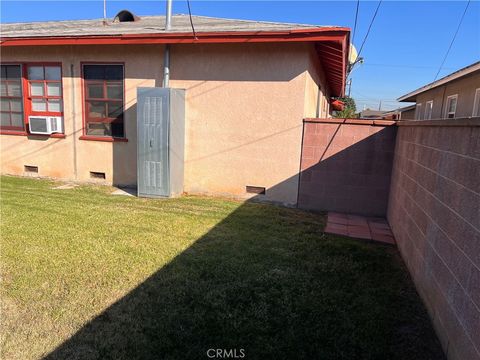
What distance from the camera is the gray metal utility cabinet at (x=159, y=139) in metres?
6.73

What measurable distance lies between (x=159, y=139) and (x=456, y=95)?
1020 centimetres

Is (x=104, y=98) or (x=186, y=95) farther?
(x=104, y=98)

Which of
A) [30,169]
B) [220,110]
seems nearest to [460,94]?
[220,110]

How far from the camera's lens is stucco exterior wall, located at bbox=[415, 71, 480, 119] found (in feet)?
32.4

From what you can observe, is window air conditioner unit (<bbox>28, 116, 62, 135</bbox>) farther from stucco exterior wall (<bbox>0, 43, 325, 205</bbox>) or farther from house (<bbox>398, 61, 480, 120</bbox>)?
house (<bbox>398, 61, 480, 120</bbox>)

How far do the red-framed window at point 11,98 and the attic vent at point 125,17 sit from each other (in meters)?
3.03

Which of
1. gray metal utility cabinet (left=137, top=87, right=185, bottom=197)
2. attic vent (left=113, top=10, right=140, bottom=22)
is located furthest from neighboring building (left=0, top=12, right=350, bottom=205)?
attic vent (left=113, top=10, right=140, bottom=22)

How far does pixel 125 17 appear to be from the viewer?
32.1 ft

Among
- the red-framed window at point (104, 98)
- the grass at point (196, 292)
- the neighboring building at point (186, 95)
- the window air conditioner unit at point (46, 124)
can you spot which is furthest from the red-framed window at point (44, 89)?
the grass at point (196, 292)

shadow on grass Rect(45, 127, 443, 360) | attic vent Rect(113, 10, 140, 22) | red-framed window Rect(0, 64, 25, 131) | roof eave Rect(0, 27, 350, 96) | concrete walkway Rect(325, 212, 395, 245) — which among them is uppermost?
attic vent Rect(113, 10, 140, 22)

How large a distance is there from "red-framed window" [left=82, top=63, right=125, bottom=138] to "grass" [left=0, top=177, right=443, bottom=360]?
2.86 m

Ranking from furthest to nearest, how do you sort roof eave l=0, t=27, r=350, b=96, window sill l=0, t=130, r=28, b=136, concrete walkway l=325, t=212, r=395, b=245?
1. window sill l=0, t=130, r=28, b=136
2. roof eave l=0, t=27, r=350, b=96
3. concrete walkway l=325, t=212, r=395, b=245

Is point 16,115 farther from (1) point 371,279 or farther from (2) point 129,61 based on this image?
(1) point 371,279

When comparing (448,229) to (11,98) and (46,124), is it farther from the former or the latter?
(11,98)
